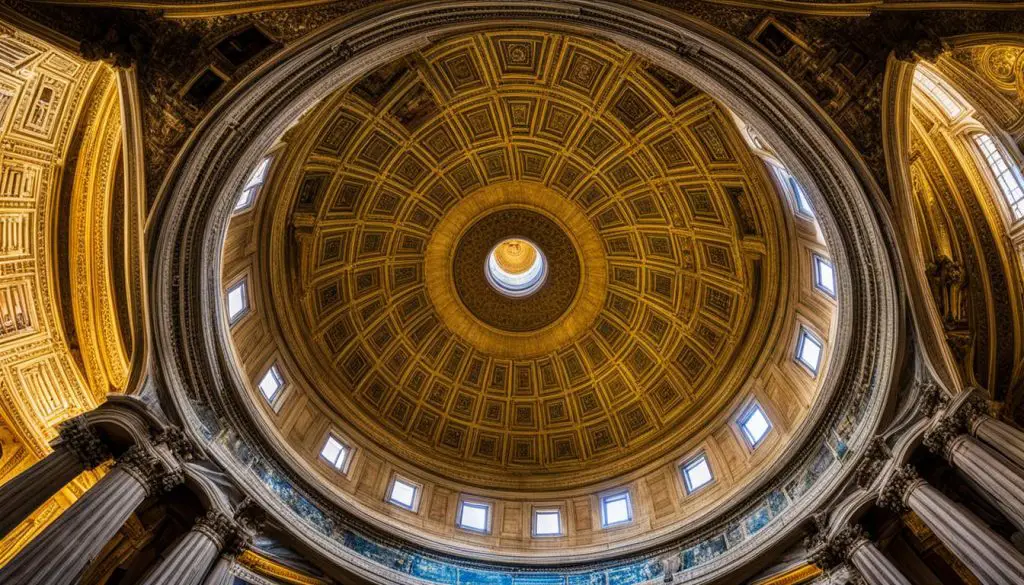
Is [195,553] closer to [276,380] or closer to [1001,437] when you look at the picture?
[276,380]

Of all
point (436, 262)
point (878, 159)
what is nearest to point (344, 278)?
point (436, 262)

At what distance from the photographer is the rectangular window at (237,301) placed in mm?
19781

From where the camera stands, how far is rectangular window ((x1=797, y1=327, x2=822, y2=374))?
63.6ft

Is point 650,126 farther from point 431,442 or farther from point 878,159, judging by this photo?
point 431,442

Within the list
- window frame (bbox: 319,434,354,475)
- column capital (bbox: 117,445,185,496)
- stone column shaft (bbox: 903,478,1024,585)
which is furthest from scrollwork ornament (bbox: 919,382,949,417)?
window frame (bbox: 319,434,354,475)

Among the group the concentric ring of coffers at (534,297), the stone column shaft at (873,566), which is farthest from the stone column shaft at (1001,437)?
the concentric ring of coffers at (534,297)

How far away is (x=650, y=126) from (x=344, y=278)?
13.5m

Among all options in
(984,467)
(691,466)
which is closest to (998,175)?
(984,467)

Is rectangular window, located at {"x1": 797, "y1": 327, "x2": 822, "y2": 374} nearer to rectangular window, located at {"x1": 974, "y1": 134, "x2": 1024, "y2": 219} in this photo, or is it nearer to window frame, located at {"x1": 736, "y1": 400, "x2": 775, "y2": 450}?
window frame, located at {"x1": 736, "y1": 400, "x2": 775, "y2": 450}

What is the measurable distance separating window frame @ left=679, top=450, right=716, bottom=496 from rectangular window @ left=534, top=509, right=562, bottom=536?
4787mm

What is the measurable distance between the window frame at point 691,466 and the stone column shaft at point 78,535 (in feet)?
54.4

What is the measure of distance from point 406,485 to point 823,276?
631 inches

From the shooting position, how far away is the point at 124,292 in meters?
15.0

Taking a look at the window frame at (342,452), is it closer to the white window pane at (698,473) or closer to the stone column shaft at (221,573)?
the stone column shaft at (221,573)
